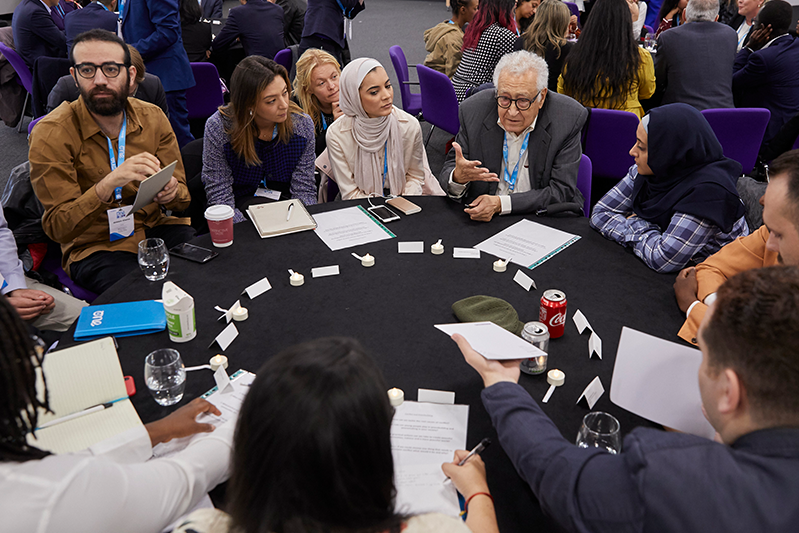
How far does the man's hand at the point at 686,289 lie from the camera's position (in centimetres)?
175

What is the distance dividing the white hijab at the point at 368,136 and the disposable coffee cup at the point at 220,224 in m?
1.05

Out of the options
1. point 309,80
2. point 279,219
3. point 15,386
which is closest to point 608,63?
point 309,80

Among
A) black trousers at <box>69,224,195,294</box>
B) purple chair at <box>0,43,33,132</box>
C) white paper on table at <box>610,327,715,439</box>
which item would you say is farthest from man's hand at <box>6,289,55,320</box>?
purple chair at <box>0,43,33,132</box>

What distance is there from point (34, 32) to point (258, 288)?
456 centimetres

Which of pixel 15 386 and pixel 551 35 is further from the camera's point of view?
pixel 551 35

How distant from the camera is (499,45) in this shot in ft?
15.1

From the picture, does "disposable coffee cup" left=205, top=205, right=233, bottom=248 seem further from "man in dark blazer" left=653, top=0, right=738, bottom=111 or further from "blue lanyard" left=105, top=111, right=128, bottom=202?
"man in dark blazer" left=653, top=0, right=738, bottom=111

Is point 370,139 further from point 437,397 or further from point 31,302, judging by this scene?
point 437,397

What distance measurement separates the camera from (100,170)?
249 centimetres

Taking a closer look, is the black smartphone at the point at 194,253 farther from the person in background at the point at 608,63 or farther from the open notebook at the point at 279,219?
the person in background at the point at 608,63

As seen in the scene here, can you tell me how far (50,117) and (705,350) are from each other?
263 centimetres

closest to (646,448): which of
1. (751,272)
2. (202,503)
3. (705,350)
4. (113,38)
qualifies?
(705,350)

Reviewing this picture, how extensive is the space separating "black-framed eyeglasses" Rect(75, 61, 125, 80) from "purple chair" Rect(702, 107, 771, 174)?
333cm

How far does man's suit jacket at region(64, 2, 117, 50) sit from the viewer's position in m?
4.23
